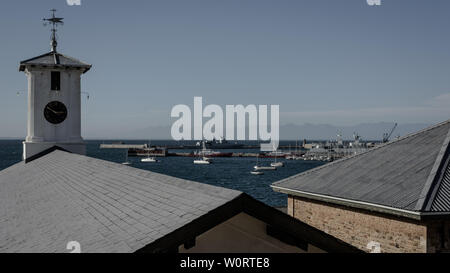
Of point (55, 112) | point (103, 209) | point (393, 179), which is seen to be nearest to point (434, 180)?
point (393, 179)

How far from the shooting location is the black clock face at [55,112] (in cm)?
2567

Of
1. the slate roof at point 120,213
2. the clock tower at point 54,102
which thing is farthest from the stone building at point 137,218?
the clock tower at point 54,102

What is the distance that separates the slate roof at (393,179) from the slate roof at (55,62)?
1290 centimetres

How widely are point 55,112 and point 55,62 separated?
2646 millimetres

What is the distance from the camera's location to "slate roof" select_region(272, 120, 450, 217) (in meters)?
13.7

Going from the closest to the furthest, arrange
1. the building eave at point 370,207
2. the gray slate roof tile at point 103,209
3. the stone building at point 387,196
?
the gray slate roof tile at point 103,209
the building eave at point 370,207
the stone building at point 387,196

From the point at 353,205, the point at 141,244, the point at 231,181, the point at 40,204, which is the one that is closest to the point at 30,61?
the point at 40,204

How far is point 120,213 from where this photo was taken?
318 inches

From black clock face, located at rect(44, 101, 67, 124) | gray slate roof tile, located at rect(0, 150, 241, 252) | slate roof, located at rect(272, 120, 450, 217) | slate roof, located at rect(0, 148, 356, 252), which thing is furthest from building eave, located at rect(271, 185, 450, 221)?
black clock face, located at rect(44, 101, 67, 124)

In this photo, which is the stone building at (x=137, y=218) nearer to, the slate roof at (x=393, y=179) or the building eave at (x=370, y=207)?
the building eave at (x=370, y=207)

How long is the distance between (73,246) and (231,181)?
9211 cm

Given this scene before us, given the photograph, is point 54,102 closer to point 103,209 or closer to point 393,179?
point 393,179

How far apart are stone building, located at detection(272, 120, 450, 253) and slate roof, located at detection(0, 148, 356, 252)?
7.16 meters

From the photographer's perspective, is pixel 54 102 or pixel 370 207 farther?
pixel 54 102
